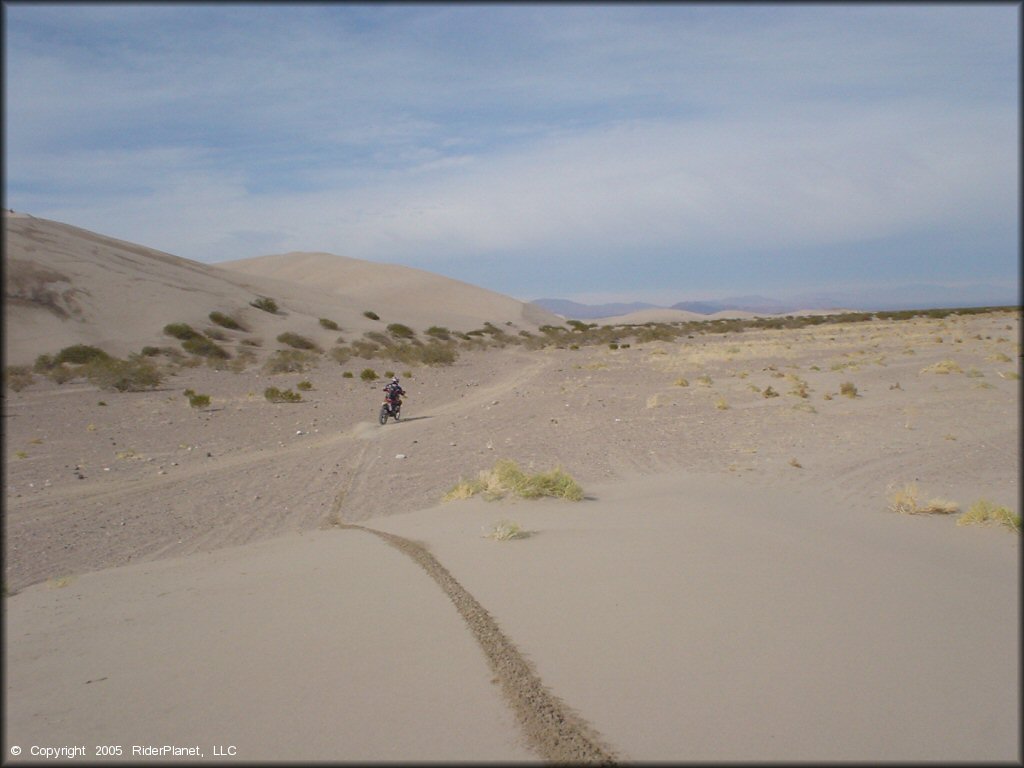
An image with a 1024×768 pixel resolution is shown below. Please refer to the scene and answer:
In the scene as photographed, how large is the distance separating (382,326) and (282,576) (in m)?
58.0

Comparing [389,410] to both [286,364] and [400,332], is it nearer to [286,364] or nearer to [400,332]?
[286,364]

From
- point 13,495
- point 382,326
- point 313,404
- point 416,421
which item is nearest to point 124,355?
point 313,404

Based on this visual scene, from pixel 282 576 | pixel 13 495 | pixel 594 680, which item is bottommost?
pixel 13 495

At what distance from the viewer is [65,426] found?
60.4 feet

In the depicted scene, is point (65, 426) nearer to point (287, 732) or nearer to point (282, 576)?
point (282, 576)

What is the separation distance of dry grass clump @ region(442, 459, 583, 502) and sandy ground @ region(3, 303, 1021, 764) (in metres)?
0.34

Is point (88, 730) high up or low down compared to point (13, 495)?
up

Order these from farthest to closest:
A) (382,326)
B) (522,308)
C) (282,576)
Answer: (522,308) → (382,326) → (282,576)

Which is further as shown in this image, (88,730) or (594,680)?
(594,680)

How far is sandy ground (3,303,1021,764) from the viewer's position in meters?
3.70

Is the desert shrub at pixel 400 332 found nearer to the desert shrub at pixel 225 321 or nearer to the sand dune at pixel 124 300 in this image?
the sand dune at pixel 124 300

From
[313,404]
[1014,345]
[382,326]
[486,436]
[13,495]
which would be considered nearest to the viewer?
[13,495]

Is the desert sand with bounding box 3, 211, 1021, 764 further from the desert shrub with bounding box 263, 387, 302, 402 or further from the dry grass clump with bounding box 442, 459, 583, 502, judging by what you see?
the desert shrub with bounding box 263, 387, 302, 402

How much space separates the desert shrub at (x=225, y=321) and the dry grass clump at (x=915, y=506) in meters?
44.2
